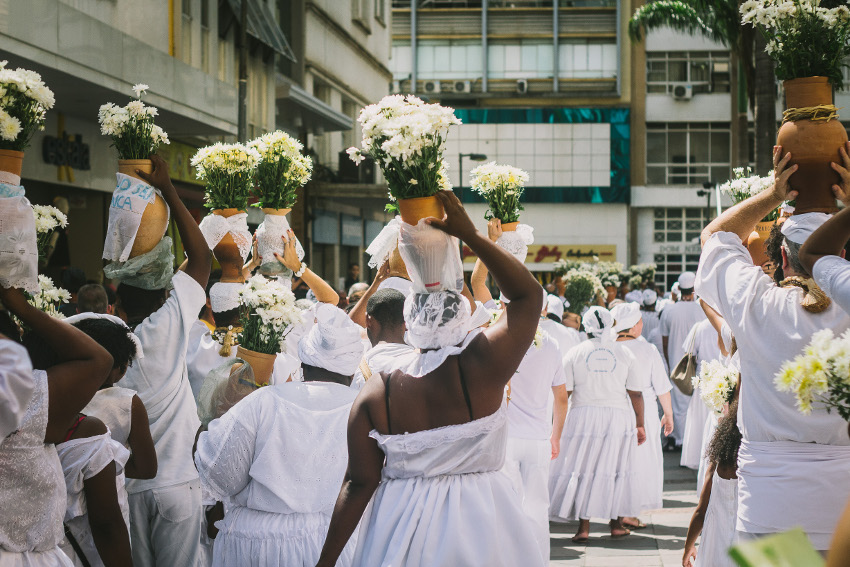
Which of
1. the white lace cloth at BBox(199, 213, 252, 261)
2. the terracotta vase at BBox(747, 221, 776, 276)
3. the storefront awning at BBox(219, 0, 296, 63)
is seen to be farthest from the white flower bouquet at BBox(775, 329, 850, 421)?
the storefront awning at BBox(219, 0, 296, 63)

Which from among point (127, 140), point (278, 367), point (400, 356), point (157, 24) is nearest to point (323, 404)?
point (400, 356)

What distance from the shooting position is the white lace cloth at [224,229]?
6.68 metres

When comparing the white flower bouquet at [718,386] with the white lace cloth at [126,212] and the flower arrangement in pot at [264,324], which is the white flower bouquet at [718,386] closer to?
the flower arrangement in pot at [264,324]

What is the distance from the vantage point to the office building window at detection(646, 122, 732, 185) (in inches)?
2058

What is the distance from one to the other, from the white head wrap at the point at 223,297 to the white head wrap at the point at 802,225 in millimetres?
3504

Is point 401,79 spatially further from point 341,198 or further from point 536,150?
point 341,198

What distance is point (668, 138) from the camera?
53.0 m

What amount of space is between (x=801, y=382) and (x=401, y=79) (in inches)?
2086

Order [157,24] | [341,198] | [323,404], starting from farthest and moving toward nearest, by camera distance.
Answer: [341,198], [157,24], [323,404]

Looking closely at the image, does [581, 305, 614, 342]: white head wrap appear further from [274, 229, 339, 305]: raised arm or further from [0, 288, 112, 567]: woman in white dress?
[0, 288, 112, 567]: woman in white dress

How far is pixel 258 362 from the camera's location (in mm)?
5383

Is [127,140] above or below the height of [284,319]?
above

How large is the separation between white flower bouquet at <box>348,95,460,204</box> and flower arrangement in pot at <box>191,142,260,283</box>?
2.82 meters

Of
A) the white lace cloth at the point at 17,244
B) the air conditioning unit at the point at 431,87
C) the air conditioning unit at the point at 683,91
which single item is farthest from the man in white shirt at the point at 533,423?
the air conditioning unit at the point at 431,87
